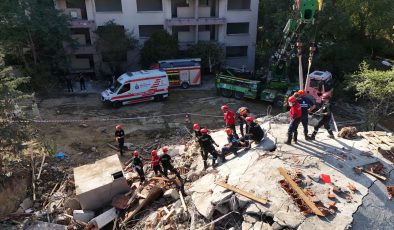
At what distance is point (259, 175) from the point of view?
36.7 ft

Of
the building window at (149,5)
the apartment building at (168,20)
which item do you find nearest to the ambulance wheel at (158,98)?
the apartment building at (168,20)

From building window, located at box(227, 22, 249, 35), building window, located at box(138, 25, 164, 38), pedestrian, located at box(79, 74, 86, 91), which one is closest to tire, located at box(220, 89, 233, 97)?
building window, located at box(227, 22, 249, 35)

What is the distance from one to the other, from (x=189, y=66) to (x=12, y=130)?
15.8 m

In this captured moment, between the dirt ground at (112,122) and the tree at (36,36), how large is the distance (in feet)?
9.29

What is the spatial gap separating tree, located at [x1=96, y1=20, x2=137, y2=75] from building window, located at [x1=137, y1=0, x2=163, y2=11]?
2600 millimetres

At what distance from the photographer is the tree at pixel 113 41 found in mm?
27078

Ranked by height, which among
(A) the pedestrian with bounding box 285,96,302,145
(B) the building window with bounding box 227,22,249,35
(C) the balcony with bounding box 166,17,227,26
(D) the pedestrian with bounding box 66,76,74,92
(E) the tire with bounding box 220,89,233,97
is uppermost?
(C) the balcony with bounding box 166,17,227,26

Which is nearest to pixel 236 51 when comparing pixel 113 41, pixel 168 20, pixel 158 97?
pixel 168 20

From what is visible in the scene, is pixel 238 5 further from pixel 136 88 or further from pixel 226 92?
pixel 136 88

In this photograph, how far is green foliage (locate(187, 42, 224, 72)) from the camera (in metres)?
28.7

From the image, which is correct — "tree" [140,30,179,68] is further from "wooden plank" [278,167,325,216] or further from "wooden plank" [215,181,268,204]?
"wooden plank" [278,167,325,216]

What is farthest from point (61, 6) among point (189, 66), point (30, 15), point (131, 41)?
point (189, 66)

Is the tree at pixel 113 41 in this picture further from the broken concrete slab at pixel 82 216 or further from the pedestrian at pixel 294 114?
the pedestrian at pixel 294 114

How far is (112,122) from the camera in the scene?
21469 mm
